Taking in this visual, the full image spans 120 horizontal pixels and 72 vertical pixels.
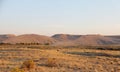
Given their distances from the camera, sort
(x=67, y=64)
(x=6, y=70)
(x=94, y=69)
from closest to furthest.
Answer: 1. (x=6, y=70)
2. (x=94, y=69)
3. (x=67, y=64)

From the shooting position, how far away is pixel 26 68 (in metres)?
27.5

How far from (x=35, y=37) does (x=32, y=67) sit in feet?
531

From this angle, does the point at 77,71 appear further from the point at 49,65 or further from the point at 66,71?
the point at 49,65

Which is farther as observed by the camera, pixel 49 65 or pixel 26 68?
pixel 49 65

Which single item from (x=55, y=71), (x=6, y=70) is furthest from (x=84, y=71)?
(x=6, y=70)

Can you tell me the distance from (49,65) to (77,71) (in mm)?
3531

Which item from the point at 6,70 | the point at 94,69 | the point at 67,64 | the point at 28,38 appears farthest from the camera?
the point at 28,38

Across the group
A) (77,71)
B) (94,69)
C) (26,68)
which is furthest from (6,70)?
(94,69)

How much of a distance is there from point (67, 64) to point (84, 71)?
3.71 m

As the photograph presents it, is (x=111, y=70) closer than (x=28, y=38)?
Yes

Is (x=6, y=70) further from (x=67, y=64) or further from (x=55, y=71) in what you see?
(x=67, y=64)

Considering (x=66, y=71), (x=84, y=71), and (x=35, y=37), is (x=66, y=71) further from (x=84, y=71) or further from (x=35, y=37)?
(x=35, y=37)

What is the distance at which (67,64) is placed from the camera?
31.6 meters

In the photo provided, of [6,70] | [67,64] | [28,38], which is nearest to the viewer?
[6,70]
